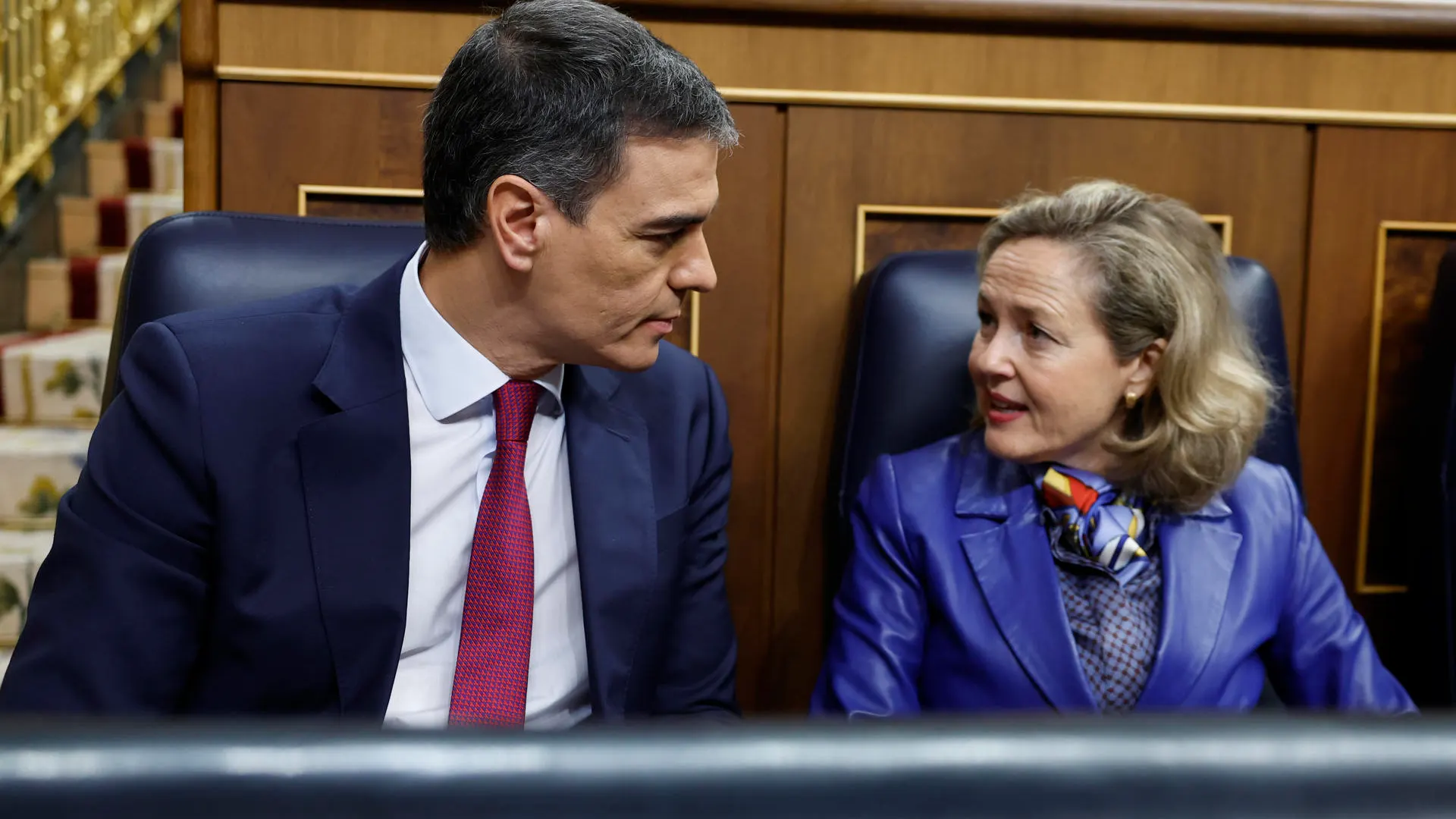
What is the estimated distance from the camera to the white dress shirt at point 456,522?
120cm

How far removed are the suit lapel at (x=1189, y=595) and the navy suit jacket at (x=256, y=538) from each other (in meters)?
0.58

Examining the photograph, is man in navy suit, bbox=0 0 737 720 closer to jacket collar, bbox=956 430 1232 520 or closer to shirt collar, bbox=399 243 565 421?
shirt collar, bbox=399 243 565 421

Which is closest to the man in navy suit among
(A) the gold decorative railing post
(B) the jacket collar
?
(B) the jacket collar

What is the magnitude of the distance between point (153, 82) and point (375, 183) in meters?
3.11

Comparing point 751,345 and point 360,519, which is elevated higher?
point 751,345

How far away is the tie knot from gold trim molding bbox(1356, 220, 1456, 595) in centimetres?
124

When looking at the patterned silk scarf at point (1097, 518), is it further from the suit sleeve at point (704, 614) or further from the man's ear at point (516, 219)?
the man's ear at point (516, 219)

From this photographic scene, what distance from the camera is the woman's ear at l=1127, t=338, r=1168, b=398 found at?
1.50 metres

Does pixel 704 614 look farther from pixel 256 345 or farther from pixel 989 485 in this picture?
pixel 256 345

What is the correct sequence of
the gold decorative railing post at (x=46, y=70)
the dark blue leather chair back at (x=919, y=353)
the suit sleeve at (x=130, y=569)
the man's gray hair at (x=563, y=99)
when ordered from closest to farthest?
the suit sleeve at (x=130, y=569), the man's gray hair at (x=563, y=99), the dark blue leather chair back at (x=919, y=353), the gold decorative railing post at (x=46, y=70)

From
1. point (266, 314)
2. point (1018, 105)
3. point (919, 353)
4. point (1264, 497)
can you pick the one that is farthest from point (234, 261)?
point (1264, 497)

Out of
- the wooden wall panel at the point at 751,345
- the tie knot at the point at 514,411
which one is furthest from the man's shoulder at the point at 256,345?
the wooden wall panel at the point at 751,345

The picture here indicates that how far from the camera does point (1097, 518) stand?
144 centimetres

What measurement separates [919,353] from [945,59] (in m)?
0.44
